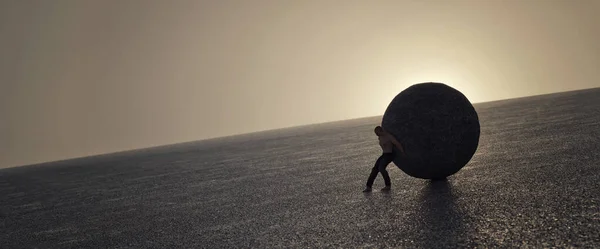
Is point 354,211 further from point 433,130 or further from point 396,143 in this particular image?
point 433,130

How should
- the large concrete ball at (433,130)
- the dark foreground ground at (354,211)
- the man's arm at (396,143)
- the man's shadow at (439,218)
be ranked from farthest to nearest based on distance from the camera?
the man's arm at (396,143)
the large concrete ball at (433,130)
the dark foreground ground at (354,211)
the man's shadow at (439,218)

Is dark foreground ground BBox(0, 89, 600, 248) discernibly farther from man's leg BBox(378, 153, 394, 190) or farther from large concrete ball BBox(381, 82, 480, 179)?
large concrete ball BBox(381, 82, 480, 179)

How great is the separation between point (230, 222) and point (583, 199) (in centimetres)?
555

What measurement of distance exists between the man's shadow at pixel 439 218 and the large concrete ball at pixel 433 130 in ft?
1.65

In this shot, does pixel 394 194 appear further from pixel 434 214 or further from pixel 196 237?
pixel 196 237

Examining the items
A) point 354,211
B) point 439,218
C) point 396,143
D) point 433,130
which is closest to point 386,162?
point 396,143

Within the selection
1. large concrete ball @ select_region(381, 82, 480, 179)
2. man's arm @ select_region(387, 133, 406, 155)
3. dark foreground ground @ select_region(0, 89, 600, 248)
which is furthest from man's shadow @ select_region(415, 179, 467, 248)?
man's arm @ select_region(387, 133, 406, 155)

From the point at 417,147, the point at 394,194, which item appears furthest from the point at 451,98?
the point at 394,194

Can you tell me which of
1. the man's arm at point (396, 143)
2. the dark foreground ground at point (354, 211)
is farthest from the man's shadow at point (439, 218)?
the man's arm at point (396, 143)

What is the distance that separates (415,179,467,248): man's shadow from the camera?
6.46 meters

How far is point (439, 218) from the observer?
7.67 meters

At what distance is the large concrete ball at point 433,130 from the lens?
A: 10.5 metres

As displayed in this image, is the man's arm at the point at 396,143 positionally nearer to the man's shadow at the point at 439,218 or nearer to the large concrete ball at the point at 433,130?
the large concrete ball at the point at 433,130

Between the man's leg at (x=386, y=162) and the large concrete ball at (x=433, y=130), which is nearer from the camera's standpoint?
the large concrete ball at (x=433, y=130)
